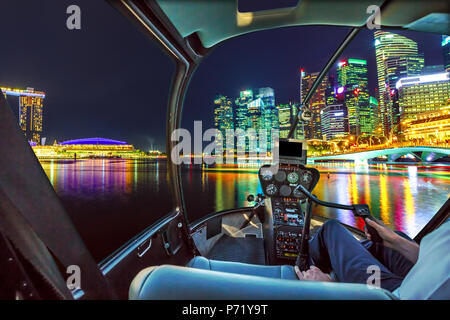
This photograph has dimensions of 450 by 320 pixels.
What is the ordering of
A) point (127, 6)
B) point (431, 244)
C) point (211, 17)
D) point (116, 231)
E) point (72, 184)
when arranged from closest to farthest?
point (431, 244) → point (127, 6) → point (211, 17) → point (116, 231) → point (72, 184)

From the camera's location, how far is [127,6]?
106 cm

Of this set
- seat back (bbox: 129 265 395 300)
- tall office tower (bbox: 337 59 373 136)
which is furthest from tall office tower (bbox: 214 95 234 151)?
tall office tower (bbox: 337 59 373 136)

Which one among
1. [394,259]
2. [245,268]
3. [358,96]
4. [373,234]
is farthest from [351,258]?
[358,96]

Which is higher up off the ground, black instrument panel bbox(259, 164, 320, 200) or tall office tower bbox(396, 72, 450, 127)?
tall office tower bbox(396, 72, 450, 127)

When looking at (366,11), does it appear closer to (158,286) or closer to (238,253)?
(158,286)

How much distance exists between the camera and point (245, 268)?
1.13 metres

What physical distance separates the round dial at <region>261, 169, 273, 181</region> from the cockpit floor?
3.18ft

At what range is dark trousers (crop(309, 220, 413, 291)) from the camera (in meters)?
1.02

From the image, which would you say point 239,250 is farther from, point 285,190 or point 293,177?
point 293,177

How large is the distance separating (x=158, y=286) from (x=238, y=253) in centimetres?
229

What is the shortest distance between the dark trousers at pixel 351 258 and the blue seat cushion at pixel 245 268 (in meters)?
0.30

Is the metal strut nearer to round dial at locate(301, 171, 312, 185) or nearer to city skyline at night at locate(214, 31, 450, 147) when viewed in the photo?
round dial at locate(301, 171, 312, 185)

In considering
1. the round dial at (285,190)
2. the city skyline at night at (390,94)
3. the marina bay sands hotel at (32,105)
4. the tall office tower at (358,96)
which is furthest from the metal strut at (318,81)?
the tall office tower at (358,96)
